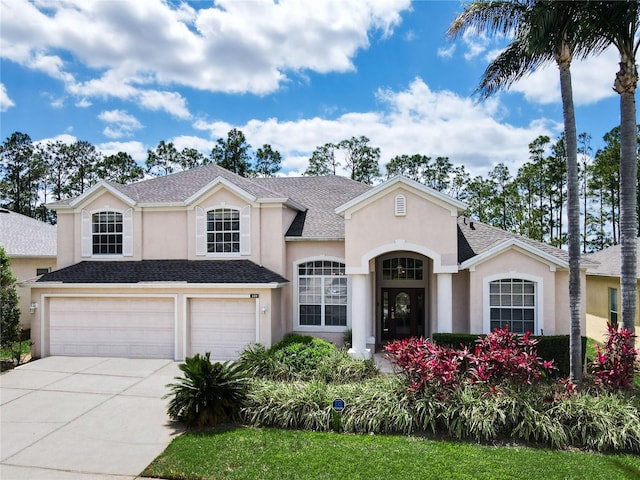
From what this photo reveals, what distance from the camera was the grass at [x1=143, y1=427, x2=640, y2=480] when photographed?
7051 millimetres

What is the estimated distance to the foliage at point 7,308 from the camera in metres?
14.5

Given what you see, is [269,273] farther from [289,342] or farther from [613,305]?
[613,305]

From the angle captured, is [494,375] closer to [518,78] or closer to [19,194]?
[518,78]

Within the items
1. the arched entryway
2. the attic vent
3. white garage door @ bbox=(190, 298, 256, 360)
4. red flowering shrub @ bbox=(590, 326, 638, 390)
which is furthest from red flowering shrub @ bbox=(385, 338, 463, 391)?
the arched entryway

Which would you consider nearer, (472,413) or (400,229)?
(472,413)

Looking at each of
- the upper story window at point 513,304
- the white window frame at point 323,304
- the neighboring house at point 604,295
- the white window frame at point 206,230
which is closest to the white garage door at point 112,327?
the white window frame at point 206,230

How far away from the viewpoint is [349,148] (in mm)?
46000

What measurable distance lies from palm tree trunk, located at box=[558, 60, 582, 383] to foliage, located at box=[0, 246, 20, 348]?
17.8 metres

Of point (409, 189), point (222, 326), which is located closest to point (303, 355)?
point (222, 326)

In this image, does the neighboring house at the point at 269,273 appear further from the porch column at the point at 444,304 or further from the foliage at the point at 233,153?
the foliage at the point at 233,153

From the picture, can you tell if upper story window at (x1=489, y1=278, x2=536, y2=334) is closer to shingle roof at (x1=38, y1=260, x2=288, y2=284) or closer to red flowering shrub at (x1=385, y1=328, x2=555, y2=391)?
red flowering shrub at (x1=385, y1=328, x2=555, y2=391)

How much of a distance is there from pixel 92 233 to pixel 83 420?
976cm

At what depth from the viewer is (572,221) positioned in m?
11.1

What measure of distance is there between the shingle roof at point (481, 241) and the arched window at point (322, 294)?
4.61 meters
